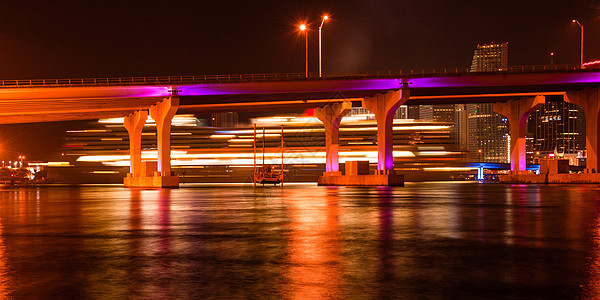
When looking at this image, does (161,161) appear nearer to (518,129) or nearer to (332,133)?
(332,133)

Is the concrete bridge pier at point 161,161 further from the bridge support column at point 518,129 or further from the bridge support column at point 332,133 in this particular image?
the bridge support column at point 518,129

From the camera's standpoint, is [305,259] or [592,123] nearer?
[305,259]

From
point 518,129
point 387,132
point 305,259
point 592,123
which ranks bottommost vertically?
point 305,259

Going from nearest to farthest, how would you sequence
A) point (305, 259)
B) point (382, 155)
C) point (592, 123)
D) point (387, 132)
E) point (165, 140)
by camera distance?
point (305, 259), point (165, 140), point (387, 132), point (382, 155), point (592, 123)

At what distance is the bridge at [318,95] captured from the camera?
218ft

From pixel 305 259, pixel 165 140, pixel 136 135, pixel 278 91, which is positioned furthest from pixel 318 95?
pixel 305 259

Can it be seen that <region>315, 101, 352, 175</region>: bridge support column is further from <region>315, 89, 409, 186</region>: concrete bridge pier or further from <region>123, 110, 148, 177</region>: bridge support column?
<region>123, 110, 148, 177</region>: bridge support column

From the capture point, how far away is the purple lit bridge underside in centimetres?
6638

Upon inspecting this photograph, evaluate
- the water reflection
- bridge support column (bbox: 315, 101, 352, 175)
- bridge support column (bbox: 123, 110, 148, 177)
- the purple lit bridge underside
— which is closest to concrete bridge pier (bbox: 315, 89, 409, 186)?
the purple lit bridge underside

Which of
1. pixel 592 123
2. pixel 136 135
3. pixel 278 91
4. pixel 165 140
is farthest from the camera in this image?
pixel 136 135

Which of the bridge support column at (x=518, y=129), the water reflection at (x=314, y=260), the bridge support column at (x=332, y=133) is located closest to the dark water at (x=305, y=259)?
the water reflection at (x=314, y=260)

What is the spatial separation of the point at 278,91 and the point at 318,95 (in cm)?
650

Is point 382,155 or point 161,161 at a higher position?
point 382,155

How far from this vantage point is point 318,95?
7394cm
